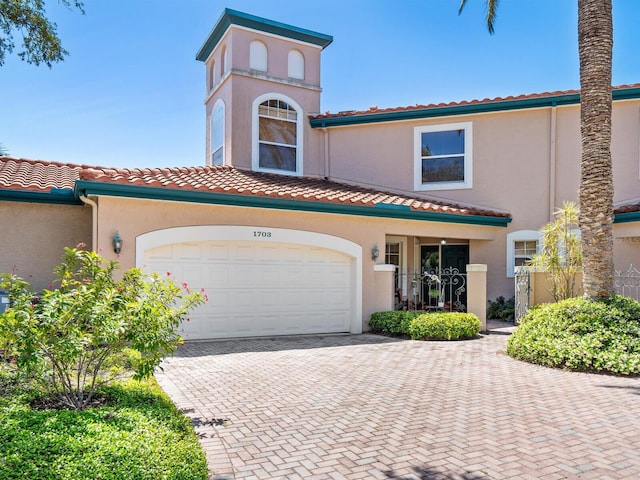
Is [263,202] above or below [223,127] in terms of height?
below

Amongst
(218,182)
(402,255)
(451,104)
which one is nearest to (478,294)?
(402,255)

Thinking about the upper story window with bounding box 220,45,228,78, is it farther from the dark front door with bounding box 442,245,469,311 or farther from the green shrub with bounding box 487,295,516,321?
the green shrub with bounding box 487,295,516,321

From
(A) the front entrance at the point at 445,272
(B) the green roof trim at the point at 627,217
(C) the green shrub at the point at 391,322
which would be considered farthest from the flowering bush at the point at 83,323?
(B) the green roof trim at the point at 627,217

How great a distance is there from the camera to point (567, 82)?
53.5 feet

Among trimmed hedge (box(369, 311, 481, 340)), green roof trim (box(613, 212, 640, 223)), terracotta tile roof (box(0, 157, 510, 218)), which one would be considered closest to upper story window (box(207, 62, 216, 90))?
terracotta tile roof (box(0, 157, 510, 218))

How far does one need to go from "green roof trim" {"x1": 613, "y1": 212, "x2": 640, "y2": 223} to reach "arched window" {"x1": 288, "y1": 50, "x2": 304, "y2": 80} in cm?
1139

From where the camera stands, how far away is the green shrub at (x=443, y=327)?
41.1 feet

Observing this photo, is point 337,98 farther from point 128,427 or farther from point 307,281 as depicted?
point 128,427

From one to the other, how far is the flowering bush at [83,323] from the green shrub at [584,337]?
23.4 feet

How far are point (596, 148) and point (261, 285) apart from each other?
841cm

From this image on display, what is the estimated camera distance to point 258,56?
17234 mm

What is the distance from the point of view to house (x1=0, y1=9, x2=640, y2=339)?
1171 centimetres

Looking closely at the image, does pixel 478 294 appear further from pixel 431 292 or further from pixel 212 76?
pixel 212 76

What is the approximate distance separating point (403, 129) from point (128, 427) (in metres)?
14.7
